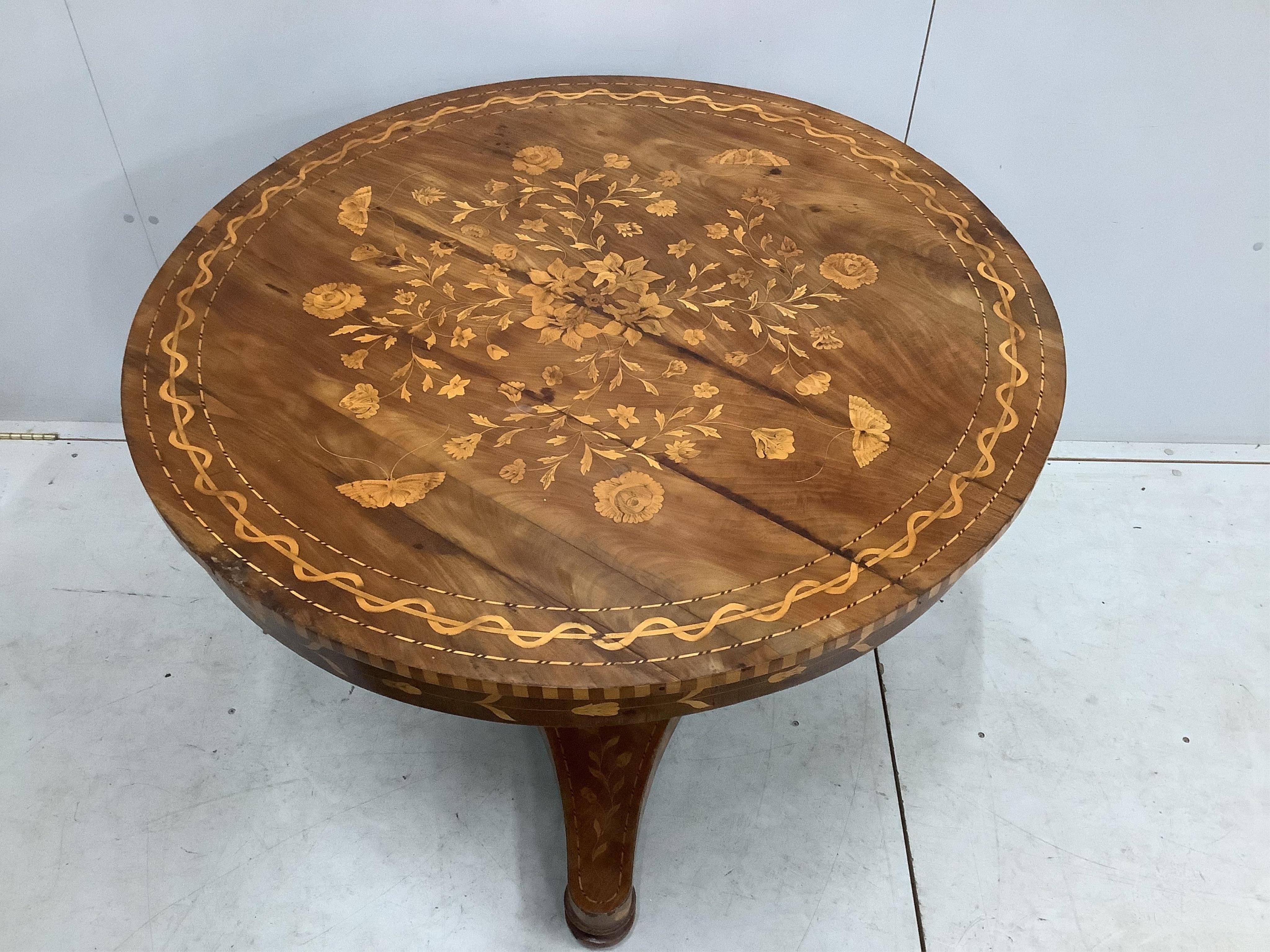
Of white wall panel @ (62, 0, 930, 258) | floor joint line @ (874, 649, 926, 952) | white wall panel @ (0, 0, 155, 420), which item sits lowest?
floor joint line @ (874, 649, 926, 952)

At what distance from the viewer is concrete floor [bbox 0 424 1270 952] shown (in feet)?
4.57

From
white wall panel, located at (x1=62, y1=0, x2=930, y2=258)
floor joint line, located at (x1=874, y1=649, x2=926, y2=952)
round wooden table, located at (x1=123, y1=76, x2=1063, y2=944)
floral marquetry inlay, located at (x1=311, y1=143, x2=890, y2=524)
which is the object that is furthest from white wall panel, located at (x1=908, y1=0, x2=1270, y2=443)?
floor joint line, located at (x1=874, y1=649, x2=926, y2=952)

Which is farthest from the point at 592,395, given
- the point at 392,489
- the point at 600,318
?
the point at 392,489

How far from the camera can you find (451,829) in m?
1.48

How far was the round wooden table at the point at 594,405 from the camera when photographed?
0.90m

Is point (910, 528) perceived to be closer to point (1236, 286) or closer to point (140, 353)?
point (140, 353)

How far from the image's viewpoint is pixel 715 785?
1533 millimetres

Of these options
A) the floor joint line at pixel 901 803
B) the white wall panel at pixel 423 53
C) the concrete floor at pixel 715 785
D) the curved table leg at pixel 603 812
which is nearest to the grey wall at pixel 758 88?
the white wall panel at pixel 423 53

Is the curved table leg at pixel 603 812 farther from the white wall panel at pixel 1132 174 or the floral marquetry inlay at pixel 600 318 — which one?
the white wall panel at pixel 1132 174

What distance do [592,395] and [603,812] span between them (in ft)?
1.64

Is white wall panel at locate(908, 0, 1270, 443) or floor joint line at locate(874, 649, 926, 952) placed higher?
white wall panel at locate(908, 0, 1270, 443)

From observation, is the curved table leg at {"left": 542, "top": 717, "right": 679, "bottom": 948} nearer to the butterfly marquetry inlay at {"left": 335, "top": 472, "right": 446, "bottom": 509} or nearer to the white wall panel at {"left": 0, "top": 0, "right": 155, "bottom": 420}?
the butterfly marquetry inlay at {"left": 335, "top": 472, "right": 446, "bottom": 509}

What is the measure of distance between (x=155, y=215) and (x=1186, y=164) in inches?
67.5

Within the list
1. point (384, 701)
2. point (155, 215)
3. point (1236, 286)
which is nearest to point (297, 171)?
point (155, 215)
